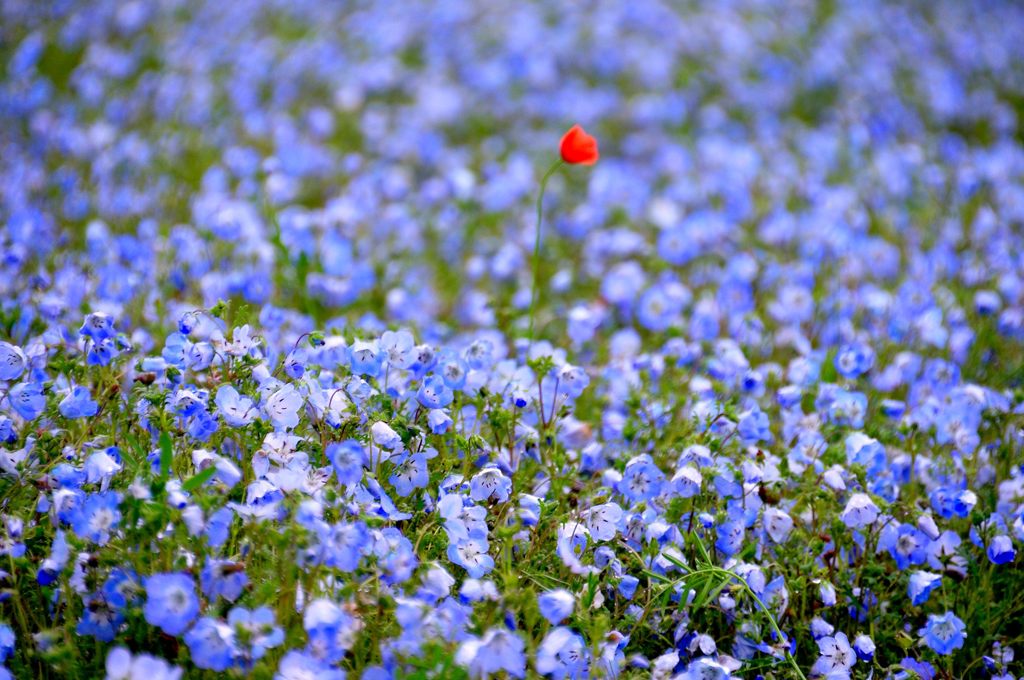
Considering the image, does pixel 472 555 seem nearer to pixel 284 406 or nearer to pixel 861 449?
pixel 284 406

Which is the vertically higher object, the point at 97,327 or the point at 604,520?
the point at 97,327

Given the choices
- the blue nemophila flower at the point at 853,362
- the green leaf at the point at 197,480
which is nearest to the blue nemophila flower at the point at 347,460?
the green leaf at the point at 197,480

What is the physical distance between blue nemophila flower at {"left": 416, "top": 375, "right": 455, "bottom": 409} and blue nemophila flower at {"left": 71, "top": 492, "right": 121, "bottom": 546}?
69 centimetres

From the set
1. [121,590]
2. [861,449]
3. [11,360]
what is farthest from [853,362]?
[11,360]

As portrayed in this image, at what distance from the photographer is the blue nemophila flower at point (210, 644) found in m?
1.54

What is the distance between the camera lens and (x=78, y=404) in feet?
6.73

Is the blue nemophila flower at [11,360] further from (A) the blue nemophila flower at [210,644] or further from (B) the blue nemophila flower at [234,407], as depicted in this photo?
(A) the blue nemophila flower at [210,644]

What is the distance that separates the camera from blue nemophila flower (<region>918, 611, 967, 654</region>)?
2025 millimetres

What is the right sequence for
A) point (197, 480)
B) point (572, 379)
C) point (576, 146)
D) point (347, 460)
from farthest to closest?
point (576, 146) < point (572, 379) < point (347, 460) < point (197, 480)

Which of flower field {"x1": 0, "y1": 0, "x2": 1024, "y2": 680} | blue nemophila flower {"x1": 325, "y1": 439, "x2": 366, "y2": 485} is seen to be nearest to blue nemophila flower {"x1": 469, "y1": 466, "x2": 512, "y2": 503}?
flower field {"x1": 0, "y1": 0, "x2": 1024, "y2": 680}

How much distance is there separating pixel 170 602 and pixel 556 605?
2.30ft

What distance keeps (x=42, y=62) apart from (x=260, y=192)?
234cm

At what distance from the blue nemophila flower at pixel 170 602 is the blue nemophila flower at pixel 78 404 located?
0.63 m

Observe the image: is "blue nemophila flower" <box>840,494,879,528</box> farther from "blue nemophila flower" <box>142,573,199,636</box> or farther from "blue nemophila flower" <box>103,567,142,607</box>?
"blue nemophila flower" <box>103,567,142,607</box>
